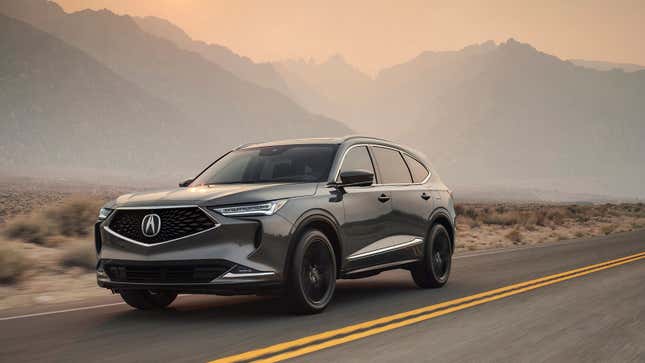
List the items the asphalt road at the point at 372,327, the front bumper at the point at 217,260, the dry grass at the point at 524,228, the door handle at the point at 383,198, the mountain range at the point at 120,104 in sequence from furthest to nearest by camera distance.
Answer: the mountain range at the point at 120,104, the dry grass at the point at 524,228, the door handle at the point at 383,198, the front bumper at the point at 217,260, the asphalt road at the point at 372,327

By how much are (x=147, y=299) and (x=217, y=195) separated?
5.63 ft

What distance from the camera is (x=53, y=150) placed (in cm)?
10119

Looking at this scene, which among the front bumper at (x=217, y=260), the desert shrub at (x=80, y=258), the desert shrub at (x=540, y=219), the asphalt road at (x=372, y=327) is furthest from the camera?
the desert shrub at (x=540, y=219)

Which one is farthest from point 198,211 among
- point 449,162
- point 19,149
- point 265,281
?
point 449,162

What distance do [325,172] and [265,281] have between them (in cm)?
173

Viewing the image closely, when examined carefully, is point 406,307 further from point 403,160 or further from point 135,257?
point 135,257

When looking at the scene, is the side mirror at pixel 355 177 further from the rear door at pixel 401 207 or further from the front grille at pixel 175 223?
the front grille at pixel 175 223

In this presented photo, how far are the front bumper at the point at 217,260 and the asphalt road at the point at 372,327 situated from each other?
0.39 meters

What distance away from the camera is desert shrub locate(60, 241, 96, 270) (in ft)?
42.8

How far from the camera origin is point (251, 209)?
748 cm

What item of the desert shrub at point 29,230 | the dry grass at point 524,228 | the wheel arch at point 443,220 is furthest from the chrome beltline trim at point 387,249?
the dry grass at point 524,228

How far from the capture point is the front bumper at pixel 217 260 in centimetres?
727

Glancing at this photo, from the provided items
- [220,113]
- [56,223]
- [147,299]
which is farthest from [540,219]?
[220,113]

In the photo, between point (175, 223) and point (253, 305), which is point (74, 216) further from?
point (175, 223)
